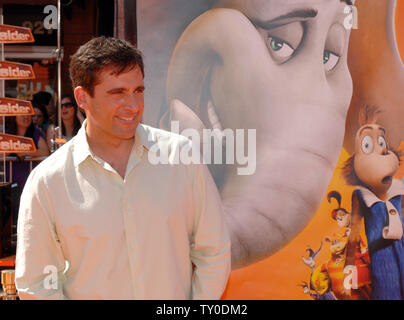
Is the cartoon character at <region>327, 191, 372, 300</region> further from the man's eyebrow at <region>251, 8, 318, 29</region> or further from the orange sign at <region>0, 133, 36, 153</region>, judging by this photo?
the orange sign at <region>0, 133, 36, 153</region>

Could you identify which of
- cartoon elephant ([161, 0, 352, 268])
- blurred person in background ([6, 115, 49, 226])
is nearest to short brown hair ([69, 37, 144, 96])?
cartoon elephant ([161, 0, 352, 268])

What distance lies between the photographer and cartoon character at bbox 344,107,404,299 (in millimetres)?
3139

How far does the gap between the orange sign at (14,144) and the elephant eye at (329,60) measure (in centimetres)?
181

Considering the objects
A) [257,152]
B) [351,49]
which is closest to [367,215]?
[257,152]

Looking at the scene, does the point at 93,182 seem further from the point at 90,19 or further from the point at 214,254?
the point at 90,19

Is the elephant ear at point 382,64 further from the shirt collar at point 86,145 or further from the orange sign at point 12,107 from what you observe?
the orange sign at point 12,107

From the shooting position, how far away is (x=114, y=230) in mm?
1571

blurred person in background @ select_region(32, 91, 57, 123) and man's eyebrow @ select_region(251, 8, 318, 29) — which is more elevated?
man's eyebrow @ select_region(251, 8, 318, 29)

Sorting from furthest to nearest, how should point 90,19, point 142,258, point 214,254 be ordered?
point 90,19, point 214,254, point 142,258

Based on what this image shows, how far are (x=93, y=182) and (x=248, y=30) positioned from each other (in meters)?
1.88

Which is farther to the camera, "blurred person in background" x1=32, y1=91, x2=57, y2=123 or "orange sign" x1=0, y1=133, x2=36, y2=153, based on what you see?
"blurred person in background" x1=32, y1=91, x2=57, y2=123

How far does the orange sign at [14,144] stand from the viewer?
3357 millimetres

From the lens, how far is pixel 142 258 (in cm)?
158

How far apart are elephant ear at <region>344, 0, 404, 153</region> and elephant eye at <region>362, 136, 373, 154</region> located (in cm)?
10
